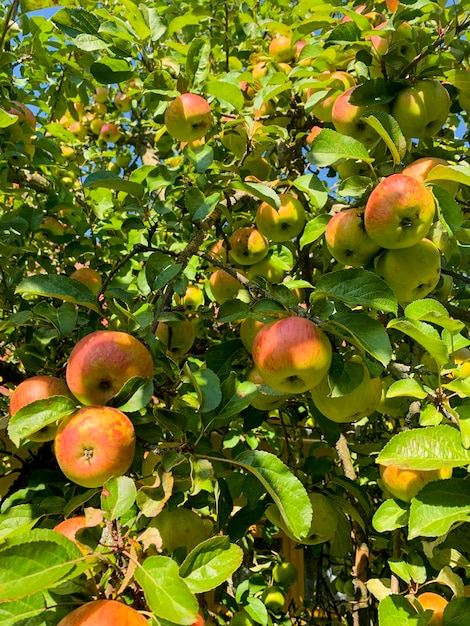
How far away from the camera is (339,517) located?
5.73 ft

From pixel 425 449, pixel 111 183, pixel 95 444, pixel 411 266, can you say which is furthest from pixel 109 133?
pixel 425 449

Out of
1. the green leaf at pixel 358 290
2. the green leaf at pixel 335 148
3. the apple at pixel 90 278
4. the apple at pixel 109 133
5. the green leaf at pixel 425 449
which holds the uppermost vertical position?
the green leaf at pixel 335 148

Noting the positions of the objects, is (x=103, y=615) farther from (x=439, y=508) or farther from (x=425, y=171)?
(x=425, y=171)

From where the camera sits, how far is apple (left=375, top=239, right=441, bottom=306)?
1303 millimetres

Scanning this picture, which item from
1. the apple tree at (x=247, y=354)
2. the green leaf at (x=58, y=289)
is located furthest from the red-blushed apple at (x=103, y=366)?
the green leaf at (x=58, y=289)

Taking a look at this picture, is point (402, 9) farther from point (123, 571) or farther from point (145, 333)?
point (123, 571)

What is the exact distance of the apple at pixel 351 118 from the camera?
5.12ft

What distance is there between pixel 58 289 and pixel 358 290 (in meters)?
0.66

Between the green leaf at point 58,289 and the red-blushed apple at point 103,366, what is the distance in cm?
13

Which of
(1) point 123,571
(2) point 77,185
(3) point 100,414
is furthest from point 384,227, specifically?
(2) point 77,185

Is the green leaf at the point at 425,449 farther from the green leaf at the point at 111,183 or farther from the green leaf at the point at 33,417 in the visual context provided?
the green leaf at the point at 111,183

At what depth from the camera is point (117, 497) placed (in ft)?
2.99

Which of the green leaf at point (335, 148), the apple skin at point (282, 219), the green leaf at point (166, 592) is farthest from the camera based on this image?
the apple skin at point (282, 219)

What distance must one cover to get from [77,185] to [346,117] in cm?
276
